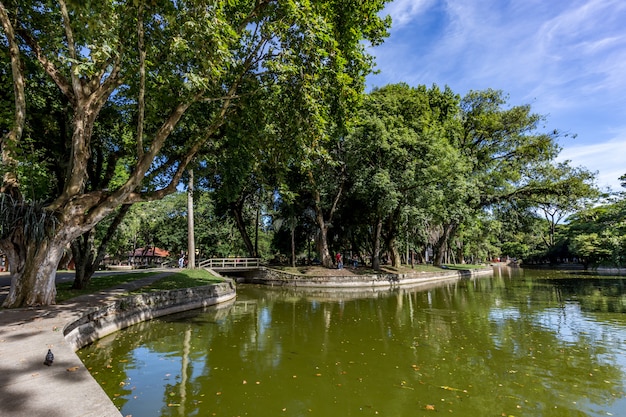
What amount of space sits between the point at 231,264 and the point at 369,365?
2593cm

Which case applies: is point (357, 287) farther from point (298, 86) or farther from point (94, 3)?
point (94, 3)

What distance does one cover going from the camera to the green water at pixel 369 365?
4.89 meters

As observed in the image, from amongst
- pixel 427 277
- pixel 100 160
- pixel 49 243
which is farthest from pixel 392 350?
pixel 427 277

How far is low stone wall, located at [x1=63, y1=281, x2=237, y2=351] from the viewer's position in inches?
309

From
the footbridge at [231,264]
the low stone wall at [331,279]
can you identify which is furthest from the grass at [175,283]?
the footbridge at [231,264]

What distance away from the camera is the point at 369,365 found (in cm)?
662

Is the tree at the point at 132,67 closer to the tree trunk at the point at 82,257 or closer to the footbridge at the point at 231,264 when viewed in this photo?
the tree trunk at the point at 82,257

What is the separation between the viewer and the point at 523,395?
525 cm

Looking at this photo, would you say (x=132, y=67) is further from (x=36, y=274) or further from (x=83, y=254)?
(x=83, y=254)

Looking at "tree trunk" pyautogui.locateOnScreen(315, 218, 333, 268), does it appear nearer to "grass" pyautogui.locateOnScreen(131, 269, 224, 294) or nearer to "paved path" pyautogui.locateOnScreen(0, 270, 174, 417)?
"grass" pyautogui.locateOnScreen(131, 269, 224, 294)

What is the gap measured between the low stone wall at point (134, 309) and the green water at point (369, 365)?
1.11 feet

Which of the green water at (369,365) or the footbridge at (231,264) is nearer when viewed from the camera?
the green water at (369,365)

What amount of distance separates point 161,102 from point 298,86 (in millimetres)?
4876

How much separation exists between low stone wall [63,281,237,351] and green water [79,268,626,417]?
340 millimetres
